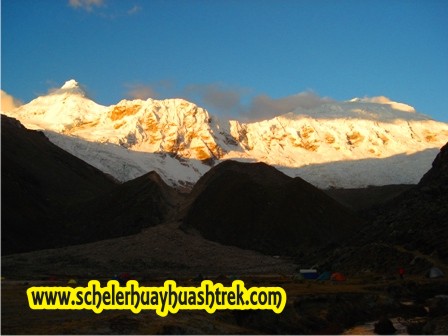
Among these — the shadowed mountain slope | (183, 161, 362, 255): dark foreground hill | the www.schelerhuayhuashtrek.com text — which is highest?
(183, 161, 362, 255): dark foreground hill

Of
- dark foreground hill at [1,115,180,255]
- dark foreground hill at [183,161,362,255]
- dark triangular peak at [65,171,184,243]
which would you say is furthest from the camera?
dark triangular peak at [65,171,184,243]

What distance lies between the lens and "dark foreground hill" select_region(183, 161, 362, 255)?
104000 millimetres

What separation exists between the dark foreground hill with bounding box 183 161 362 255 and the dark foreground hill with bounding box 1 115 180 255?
39.4ft

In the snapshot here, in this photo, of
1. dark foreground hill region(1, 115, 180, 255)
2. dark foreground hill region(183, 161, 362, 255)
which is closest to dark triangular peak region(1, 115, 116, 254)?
dark foreground hill region(1, 115, 180, 255)

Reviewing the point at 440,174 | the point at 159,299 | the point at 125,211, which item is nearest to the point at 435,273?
the point at 159,299

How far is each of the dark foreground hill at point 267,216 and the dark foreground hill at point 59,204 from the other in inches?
473

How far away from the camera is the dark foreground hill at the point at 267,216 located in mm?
104000

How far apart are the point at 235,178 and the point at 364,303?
78.8m

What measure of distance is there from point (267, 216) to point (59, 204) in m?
48.8

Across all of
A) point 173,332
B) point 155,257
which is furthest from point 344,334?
point 155,257

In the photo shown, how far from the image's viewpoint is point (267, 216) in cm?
10888

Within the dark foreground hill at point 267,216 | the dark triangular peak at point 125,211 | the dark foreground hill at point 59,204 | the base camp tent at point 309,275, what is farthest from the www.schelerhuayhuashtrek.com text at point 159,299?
the dark triangular peak at point 125,211

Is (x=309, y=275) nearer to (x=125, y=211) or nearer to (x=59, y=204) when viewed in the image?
(x=125, y=211)

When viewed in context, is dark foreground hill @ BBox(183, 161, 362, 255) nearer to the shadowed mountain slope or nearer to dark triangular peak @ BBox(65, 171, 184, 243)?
dark triangular peak @ BBox(65, 171, 184, 243)
